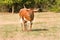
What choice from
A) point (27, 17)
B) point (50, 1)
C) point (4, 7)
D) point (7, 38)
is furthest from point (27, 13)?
point (50, 1)

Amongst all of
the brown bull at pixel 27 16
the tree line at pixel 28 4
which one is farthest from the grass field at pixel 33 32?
the tree line at pixel 28 4

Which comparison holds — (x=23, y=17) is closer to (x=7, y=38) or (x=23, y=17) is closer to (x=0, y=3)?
(x=7, y=38)

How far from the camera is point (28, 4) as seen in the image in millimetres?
40469

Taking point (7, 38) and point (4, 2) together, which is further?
point (4, 2)

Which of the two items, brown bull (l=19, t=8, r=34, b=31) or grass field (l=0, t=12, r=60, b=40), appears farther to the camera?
brown bull (l=19, t=8, r=34, b=31)

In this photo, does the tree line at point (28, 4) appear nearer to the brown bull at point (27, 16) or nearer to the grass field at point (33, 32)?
the grass field at point (33, 32)

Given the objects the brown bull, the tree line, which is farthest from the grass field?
the tree line

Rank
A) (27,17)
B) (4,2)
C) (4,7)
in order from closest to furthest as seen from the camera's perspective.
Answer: (27,17)
(4,2)
(4,7)

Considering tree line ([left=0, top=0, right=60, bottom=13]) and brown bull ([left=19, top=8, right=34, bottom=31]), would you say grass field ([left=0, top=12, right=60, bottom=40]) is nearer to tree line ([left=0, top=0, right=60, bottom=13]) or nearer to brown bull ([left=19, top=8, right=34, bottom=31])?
brown bull ([left=19, top=8, right=34, bottom=31])

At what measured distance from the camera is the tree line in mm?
38875

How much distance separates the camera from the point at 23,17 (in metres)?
13.5

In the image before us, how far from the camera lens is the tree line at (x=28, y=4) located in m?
38.9

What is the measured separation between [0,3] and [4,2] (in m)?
1.03

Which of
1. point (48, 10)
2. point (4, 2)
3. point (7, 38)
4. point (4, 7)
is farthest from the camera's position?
point (48, 10)
